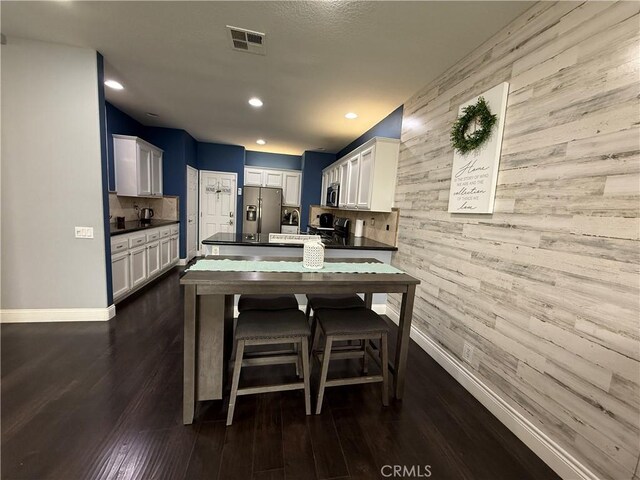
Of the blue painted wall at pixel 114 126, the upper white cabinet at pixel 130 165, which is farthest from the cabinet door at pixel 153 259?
the blue painted wall at pixel 114 126

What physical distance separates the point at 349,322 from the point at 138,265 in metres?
3.38

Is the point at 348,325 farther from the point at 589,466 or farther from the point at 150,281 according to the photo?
the point at 150,281

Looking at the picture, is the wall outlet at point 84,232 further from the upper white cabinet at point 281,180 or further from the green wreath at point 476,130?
the upper white cabinet at point 281,180

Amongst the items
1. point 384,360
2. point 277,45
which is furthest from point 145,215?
point 384,360

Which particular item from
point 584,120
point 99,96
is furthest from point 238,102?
point 584,120

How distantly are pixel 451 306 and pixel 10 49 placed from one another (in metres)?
4.59

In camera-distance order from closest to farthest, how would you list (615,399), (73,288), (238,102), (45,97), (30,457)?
(615,399), (30,457), (45,97), (73,288), (238,102)

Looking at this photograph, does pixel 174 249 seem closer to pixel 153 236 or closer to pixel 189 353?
pixel 153 236

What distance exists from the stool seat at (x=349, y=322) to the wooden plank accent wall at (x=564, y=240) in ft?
2.83

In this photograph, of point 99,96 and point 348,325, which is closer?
point 348,325

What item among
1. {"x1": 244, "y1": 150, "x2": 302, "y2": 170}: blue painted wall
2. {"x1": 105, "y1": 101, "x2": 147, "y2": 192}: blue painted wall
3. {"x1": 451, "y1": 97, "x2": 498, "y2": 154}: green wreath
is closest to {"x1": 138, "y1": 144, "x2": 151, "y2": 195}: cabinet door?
{"x1": 105, "y1": 101, "x2": 147, "y2": 192}: blue painted wall

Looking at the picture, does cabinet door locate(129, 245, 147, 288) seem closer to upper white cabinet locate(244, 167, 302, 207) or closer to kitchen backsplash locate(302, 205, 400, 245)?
upper white cabinet locate(244, 167, 302, 207)

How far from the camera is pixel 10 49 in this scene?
2.34 m

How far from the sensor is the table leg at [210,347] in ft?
5.21
